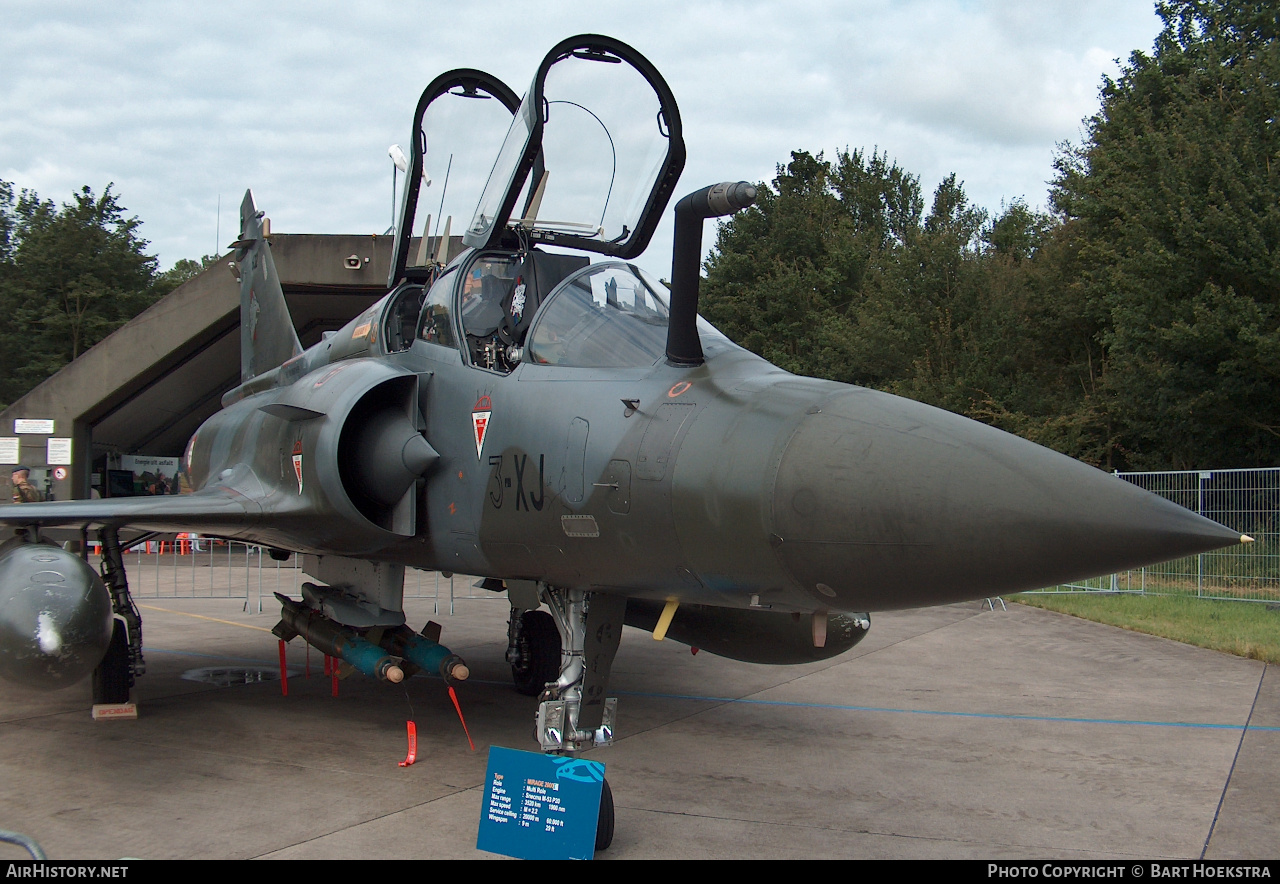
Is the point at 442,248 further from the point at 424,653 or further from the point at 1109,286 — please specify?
the point at 1109,286

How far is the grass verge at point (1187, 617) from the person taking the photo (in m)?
9.85

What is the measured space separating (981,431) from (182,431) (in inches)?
1193

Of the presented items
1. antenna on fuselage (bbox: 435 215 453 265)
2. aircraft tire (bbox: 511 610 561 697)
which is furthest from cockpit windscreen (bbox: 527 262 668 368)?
aircraft tire (bbox: 511 610 561 697)

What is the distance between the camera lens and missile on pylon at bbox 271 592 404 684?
602 centimetres

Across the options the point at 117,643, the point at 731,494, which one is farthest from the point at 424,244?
the point at 731,494

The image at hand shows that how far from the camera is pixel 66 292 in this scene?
118 feet

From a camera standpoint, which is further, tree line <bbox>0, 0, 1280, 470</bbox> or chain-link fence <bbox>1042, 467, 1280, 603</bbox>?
tree line <bbox>0, 0, 1280, 470</bbox>

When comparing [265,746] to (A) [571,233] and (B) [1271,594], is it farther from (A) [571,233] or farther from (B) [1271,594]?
(B) [1271,594]

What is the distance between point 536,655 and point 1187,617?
29.7ft

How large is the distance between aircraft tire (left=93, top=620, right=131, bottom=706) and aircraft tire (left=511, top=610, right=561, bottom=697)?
9.48 feet

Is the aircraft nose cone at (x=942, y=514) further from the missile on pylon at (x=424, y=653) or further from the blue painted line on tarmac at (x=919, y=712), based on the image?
the blue painted line on tarmac at (x=919, y=712)

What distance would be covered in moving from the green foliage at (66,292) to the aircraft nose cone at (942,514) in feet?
129

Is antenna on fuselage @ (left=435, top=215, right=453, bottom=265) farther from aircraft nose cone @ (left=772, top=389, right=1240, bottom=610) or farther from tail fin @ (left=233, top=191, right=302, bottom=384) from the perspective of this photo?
aircraft nose cone @ (left=772, top=389, right=1240, bottom=610)

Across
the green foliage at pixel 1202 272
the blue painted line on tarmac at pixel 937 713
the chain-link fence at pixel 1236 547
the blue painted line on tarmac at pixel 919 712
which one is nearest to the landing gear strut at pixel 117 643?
the blue painted line on tarmac at pixel 919 712
